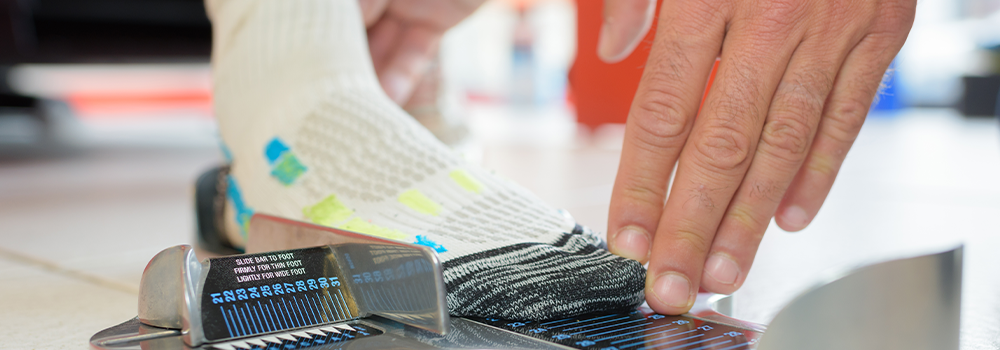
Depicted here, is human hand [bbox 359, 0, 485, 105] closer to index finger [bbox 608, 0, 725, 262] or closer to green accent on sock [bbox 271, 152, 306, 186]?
green accent on sock [bbox 271, 152, 306, 186]

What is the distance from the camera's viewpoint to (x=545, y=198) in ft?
4.03

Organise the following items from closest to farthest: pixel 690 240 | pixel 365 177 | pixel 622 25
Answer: pixel 690 240 → pixel 365 177 → pixel 622 25

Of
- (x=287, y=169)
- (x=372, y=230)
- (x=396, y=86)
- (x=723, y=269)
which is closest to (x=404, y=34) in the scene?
(x=396, y=86)

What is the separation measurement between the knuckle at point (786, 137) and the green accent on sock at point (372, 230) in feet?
0.89

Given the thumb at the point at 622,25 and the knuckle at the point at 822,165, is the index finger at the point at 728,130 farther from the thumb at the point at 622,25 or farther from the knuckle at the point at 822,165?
the thumb at the point at 622,25

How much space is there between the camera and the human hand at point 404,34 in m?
1.08

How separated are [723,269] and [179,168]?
6.03ft

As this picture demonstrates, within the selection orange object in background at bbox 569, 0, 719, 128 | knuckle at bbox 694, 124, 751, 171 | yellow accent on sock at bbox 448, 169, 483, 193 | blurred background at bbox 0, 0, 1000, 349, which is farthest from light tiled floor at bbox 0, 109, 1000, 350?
orange object in background at bbox 569, 0, 719, 128

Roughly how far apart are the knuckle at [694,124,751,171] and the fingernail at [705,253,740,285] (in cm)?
6

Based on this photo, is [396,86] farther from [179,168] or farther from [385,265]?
[179,168]

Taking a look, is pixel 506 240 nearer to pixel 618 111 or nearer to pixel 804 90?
pixel 804 90

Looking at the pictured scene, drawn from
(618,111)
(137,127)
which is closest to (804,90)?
(618,111)

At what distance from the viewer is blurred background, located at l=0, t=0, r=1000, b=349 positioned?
0.64 metres

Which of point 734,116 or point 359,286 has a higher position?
point 734,116
